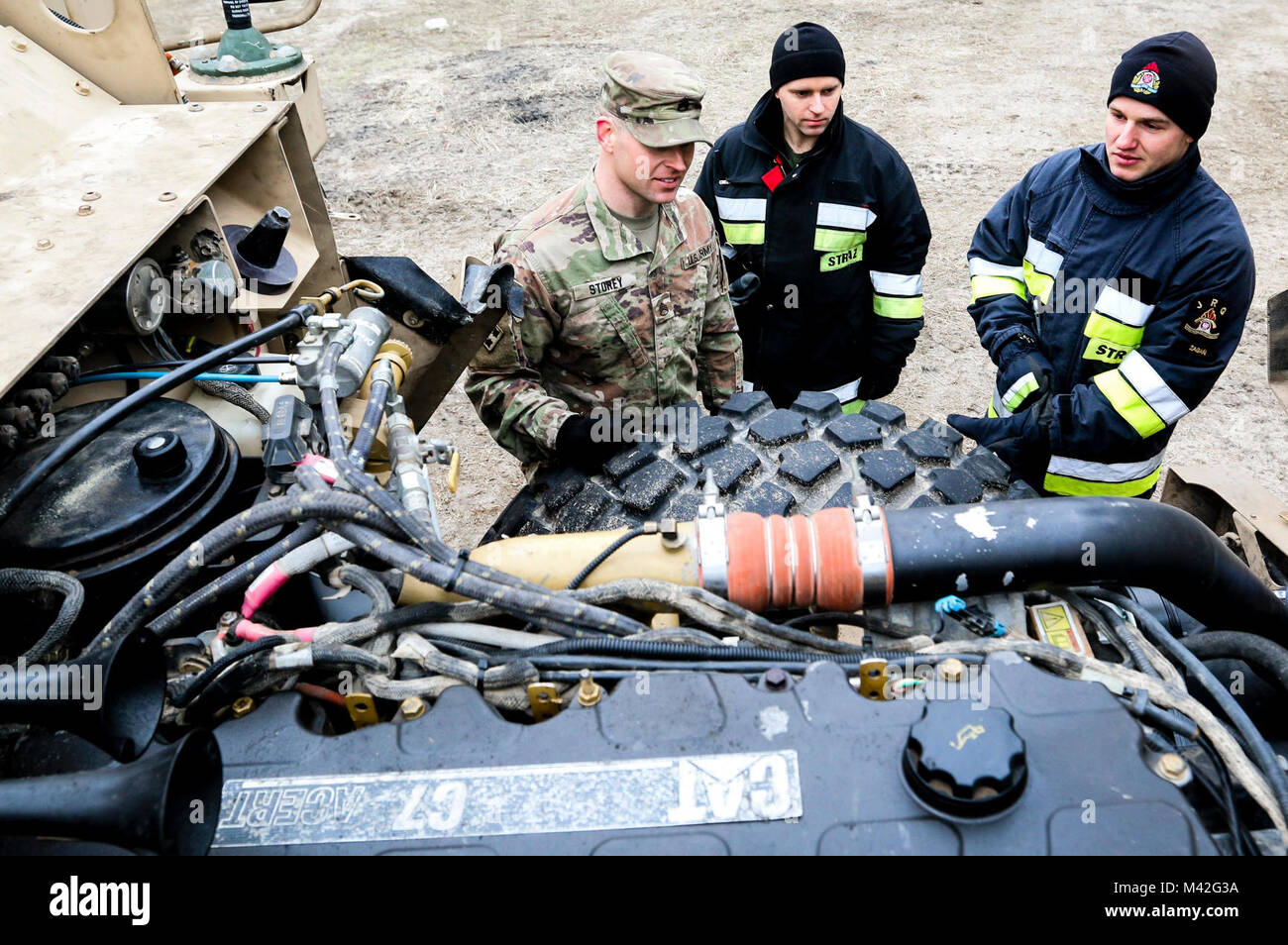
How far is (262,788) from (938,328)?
13.3ft

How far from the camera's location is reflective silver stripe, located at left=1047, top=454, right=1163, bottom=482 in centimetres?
280

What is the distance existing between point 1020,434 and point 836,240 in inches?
35.5

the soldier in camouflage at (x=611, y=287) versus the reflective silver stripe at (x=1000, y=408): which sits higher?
the soldier in camouflage at (x=611, y=287)

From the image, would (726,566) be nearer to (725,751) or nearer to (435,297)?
(725,751)

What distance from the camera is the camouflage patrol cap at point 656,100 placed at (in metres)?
2.35

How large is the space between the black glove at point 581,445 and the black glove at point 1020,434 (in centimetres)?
105

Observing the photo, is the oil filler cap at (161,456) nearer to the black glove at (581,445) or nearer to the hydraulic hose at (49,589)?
the hydraulic hose at (49,589)

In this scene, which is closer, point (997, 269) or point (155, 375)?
point (155, 375)

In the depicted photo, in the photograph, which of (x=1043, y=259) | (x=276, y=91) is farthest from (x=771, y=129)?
(x=276, y=91)

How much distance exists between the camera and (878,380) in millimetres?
3420

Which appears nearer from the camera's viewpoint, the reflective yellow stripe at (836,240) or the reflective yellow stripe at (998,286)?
the reflective yellow stripe at (998,286)

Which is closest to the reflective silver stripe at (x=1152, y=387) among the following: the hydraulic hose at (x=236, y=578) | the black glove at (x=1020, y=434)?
the black glove at (x=1020, y=434)

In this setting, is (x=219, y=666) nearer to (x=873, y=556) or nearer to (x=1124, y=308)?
(x=873, y=556)

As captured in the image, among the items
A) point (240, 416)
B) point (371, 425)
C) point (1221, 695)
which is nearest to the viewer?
point (1221, 695)
